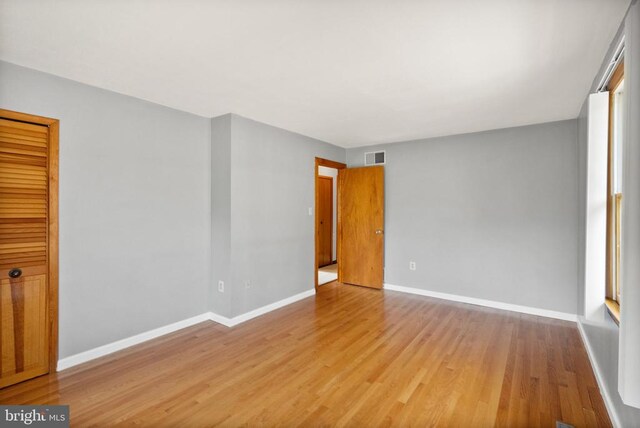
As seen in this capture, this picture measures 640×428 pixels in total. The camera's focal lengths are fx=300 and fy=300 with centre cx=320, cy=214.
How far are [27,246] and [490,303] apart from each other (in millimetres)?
5014

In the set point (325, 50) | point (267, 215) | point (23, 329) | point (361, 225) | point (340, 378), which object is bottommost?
point (340, 378)

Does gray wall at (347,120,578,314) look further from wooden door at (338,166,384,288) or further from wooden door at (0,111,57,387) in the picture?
wooden door at (0,111,57,387)

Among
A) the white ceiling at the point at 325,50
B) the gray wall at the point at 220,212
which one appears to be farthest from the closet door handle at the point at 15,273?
the gray wall at the point at 220,212

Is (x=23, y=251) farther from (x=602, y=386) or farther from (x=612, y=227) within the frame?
(x=612, y=227)

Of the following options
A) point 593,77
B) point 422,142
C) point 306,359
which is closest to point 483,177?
point 422,142

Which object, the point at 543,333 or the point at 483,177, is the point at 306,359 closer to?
the point at 543,333

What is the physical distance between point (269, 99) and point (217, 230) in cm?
162

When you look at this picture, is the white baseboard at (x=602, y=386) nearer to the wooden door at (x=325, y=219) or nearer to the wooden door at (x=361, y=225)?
the wooden door at (x=361, y=225)

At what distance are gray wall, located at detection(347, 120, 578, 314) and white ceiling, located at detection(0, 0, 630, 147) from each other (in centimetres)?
80

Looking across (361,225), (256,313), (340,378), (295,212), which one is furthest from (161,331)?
(361,225)

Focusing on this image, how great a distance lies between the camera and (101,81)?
8.31ft

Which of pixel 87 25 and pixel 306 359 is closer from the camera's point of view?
pixel 87 25

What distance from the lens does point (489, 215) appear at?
4.10 m

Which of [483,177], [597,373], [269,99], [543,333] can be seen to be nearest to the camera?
[597,373]
